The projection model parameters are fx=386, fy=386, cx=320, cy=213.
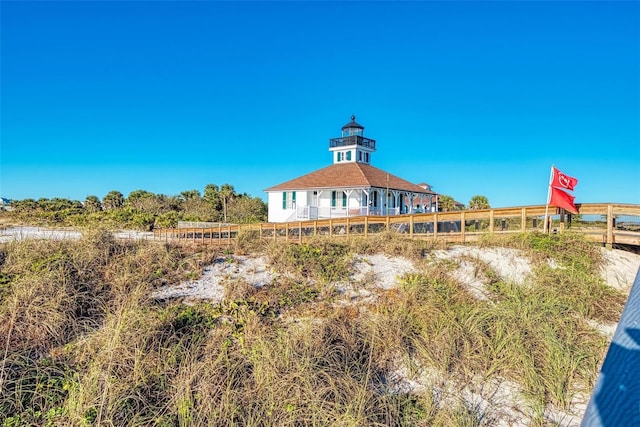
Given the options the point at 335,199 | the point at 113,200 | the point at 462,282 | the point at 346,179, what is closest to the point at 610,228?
the point at 462,282

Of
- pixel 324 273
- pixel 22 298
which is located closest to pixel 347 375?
pixel 324 273

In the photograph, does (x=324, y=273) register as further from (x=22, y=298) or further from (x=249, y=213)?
(x=249, y=213)

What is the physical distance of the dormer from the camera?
30.1m

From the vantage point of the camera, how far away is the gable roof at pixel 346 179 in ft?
81.5

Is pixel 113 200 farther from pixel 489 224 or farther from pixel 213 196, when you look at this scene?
pixel 489 224

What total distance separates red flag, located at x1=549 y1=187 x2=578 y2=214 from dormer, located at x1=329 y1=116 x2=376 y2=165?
65.0ft

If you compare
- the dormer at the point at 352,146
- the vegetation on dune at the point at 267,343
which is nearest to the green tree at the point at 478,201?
the dormer at the point at 352,146

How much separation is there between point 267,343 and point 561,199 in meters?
9.85

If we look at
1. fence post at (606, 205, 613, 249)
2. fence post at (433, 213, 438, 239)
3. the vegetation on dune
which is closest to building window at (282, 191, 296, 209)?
fence post at (433, 213, 438, 239)

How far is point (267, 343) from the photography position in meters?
4.82

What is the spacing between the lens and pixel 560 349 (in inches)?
200

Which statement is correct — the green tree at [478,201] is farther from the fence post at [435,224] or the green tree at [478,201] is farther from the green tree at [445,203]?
the fence post at [435,224]

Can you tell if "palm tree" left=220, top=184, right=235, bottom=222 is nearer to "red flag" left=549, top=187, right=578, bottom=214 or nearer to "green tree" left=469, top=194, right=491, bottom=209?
"green tree" left=469, top=194, right=491, bottom=209

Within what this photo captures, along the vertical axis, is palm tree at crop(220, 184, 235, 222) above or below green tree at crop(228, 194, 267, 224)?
above
